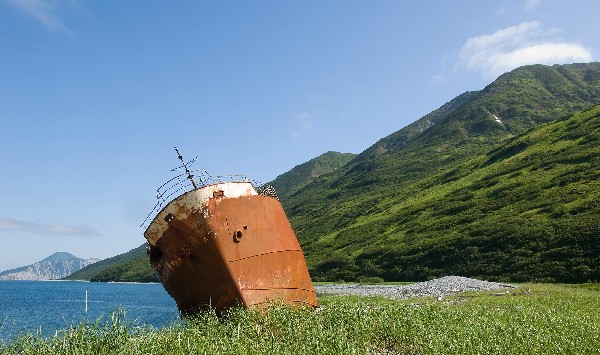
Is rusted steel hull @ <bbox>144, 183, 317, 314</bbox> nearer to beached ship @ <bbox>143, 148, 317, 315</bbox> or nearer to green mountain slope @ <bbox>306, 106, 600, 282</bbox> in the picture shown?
beached ship @ <bbox>143, 148, 317, 315</bbox>

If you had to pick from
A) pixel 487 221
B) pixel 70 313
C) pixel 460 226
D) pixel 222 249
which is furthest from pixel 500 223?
pixel 70 313

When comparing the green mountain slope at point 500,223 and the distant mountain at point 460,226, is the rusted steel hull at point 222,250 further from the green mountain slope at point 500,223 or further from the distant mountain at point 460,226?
the distant mountain at point 460,226

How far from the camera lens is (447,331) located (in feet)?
47.3

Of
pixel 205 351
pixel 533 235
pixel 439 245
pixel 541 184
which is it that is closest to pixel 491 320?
pixel 205 351

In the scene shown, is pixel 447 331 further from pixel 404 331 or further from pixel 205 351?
pixel 205 351

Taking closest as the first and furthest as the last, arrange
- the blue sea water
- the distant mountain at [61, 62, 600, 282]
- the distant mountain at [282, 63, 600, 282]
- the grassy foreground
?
the grassy foreground, the blue sea water, the distant mountain at [61, 62, 600, 282], the distant mountain at [282, 63, 600, 282]

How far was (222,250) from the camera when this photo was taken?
17.4 meters

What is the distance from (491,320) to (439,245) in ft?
175

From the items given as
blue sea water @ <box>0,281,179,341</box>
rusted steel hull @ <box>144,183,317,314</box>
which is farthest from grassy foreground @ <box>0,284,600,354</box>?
rusted steel hull @ <box>144,183,317,314</box>

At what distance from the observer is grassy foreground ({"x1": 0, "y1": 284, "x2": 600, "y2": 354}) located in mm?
10695

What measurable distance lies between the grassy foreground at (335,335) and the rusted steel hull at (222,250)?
4.51 feet

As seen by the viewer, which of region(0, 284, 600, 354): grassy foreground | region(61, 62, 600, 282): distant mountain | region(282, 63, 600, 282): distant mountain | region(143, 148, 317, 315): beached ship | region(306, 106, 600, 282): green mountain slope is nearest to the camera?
region(0, 284, 600, 354): grassy foreground

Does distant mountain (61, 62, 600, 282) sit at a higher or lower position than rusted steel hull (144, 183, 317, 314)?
lower

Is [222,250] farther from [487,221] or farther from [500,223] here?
[487,221]
